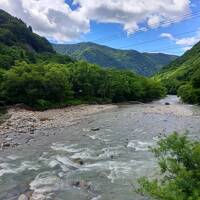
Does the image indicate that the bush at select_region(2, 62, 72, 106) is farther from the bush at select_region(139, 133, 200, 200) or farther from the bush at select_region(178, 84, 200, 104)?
the bush at select_region(139, 133, 200, 200)

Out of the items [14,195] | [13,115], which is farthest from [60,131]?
[14,195]

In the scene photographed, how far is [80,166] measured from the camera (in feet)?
114

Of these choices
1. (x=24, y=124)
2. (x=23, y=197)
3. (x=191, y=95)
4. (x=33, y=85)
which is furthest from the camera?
(x=191, y=95)

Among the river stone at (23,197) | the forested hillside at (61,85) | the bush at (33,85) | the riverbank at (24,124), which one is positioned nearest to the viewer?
the river stone at (23,197)

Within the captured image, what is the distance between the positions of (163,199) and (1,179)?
1855 centimetres

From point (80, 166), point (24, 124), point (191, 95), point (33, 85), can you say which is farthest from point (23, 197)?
point (191, 95)

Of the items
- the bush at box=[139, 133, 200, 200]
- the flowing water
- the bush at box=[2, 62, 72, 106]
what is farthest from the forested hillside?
the bush at box=[139, 133, 200, 200]

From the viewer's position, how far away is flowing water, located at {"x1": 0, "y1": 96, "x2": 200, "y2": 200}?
2733 cm

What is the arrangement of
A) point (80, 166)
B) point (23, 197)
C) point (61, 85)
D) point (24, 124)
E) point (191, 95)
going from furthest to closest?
point (191, 95) < point (61, 85) < point (24, 124) < point (80, 166) < point (23, 197)

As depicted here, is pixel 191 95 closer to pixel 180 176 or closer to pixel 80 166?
pixel 80 166

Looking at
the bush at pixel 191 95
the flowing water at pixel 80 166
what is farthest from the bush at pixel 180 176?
the bush at pixel 191 95

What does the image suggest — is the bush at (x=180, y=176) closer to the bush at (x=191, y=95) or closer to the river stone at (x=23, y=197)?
the river stone at (x=23, y=197)

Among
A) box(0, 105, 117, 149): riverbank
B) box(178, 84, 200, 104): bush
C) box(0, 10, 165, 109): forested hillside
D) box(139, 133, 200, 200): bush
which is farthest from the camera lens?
box(178, 84, 200, 104): bush

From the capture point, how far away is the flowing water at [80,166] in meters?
27.3
